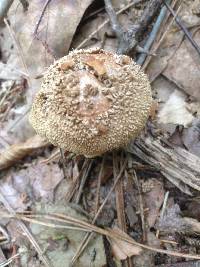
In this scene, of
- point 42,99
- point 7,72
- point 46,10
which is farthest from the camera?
point 7,72

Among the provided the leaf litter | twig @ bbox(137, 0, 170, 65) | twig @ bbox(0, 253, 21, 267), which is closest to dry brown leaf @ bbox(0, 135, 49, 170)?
the leaf litter

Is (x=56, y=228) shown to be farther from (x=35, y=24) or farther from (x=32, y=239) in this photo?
(x=35, y=24)

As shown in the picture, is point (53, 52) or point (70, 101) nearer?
point (70, 101)

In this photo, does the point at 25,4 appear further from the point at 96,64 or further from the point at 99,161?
the point at 99,161

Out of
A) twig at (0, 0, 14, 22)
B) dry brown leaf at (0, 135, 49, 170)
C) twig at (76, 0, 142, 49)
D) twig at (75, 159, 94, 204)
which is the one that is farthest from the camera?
twig at (76, 0, 142, 49)

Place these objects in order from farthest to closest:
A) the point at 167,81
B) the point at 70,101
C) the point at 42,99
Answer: the point at 167,81 → the point at 42,99 → the point at 70,101

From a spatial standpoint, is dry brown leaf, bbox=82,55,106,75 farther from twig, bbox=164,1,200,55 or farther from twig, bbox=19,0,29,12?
twig, bbox=19,0,29,12

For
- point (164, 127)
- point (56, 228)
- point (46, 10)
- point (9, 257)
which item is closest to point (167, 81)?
point (164, 127)

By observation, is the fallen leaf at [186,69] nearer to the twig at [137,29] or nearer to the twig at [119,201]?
the twig at [137,29]

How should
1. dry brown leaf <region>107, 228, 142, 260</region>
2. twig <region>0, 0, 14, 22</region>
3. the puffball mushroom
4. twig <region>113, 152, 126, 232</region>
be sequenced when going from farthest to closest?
twig <region>0, 0, 14, 22</region>, twig <region>113, 152, 126, 232</region>, dry brown leaf <region>107, 228, 142, 260</region>, the puffball mushroom
